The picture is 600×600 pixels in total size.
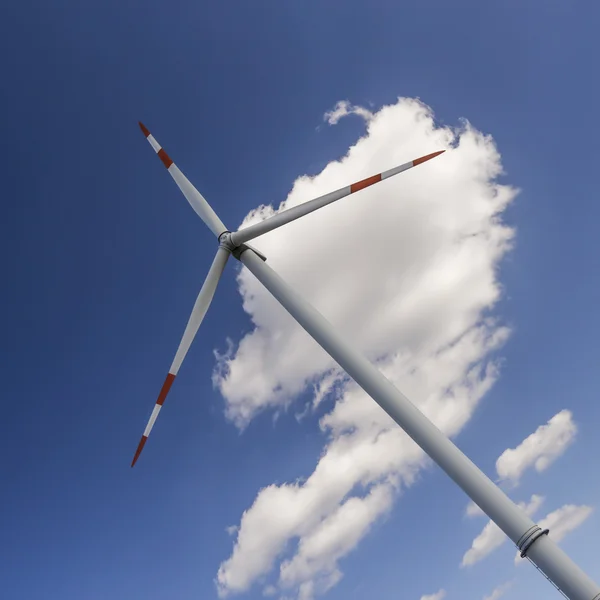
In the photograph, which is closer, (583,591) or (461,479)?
(583,591)

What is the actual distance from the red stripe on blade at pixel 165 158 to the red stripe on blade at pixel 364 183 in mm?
15813

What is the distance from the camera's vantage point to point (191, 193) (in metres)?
36.6

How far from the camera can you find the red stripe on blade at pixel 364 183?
1166 inches

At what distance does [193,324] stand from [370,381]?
12504mm

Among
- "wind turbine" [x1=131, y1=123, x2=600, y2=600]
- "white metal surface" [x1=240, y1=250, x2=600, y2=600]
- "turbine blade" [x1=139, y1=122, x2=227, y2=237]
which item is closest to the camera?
"white metal surface" [x1=240, y1=250, x2=600, y2=600]

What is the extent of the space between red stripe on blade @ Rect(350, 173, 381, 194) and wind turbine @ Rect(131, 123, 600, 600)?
56 mm

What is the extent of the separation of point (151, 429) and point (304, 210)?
1639 cm

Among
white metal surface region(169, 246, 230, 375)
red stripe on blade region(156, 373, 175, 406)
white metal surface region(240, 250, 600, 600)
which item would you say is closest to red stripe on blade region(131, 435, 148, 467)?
red stripe on blade region(156, 373, 175, 406)

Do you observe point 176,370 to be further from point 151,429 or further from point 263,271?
point 263,271

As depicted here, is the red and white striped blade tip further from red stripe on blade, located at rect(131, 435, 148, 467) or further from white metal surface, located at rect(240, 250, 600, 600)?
white metal surface, located at rect(240, 250, 600, 600)

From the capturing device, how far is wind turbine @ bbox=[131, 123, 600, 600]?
2011 centimetres

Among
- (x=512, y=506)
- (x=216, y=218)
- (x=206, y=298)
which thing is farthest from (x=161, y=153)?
(x=512, y=506)

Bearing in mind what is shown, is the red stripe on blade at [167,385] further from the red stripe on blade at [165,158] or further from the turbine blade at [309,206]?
the red stripe on blade at [165,158]

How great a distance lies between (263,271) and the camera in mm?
29969
